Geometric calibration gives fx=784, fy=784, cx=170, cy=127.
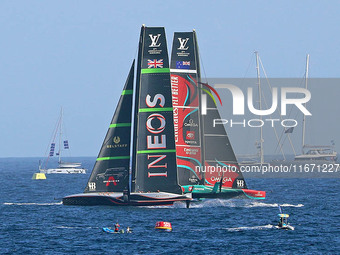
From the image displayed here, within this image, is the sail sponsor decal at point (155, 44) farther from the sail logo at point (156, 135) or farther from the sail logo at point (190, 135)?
the sail logo at point (190, 135)

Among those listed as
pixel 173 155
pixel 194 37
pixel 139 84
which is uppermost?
pixel 194 37

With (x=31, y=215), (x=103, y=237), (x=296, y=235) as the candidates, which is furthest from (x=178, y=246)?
(x=31, y=215)

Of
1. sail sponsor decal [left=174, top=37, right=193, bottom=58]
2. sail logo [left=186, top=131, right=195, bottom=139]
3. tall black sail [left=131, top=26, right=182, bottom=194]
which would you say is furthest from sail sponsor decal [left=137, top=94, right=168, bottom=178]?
sail sponsor decal [left=174, top=37, right=193, bottom=58]

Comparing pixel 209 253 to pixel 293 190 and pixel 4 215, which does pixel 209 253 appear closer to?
pixel 4 215

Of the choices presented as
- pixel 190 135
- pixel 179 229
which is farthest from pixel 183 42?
pixel 179 229

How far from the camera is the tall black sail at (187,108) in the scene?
257 feet

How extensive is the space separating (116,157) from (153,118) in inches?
195

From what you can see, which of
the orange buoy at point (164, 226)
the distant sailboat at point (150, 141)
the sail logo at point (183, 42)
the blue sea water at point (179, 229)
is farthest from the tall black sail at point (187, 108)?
the orange buoy at point (164, 226)

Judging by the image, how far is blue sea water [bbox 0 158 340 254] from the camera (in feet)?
174

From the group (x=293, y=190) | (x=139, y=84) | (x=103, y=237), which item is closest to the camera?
(x=103, y=237)

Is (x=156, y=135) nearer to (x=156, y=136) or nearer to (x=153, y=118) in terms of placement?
(x=156, y=136)

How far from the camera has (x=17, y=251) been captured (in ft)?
172

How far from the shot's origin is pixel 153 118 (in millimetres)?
68938

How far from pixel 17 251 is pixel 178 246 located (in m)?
10.8
